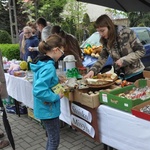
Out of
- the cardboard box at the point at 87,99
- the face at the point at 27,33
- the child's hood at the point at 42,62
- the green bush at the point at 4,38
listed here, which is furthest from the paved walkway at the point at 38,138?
the green bush at the point at 4,38

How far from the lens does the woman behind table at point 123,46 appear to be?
8.33 feet

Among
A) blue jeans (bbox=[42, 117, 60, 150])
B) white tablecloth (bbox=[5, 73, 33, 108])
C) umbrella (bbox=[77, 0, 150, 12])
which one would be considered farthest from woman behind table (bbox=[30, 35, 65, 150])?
umbrella (bbox=[77, 0, 150, 12])

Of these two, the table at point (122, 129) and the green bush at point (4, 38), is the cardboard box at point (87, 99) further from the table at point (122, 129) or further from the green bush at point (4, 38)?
the green bush at point (4, 38)

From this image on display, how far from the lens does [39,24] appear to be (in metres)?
4.70

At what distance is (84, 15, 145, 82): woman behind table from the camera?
2.54m

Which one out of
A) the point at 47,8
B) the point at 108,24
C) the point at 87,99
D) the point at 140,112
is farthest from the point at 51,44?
the point at 47,8

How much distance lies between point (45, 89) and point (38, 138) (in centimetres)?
168

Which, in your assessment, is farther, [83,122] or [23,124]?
[23,124]

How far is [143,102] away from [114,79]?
625 mm

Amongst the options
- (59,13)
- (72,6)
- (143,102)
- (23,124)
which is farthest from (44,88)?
(59,13)

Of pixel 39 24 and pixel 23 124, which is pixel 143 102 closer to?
pixel 23 124

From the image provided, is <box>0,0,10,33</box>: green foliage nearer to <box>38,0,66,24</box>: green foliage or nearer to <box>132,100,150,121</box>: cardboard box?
<box>38,0,66,24</box>: green foliage

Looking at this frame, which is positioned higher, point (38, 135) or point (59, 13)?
point (59, 13)

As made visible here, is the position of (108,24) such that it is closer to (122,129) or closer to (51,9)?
(122,129)
